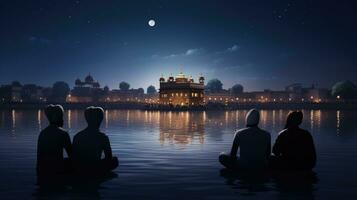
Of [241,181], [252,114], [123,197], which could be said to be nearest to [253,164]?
[241,181]

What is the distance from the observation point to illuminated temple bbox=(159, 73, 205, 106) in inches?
6427

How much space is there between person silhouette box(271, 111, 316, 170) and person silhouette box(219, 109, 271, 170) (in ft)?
1.09

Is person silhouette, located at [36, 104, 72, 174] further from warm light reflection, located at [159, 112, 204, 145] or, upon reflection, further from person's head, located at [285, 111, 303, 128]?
warm light reflection, located at [159, 112, 204, 145]

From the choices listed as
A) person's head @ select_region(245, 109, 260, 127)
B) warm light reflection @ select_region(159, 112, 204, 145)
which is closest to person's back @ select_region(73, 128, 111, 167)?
person's head @ select_region(245, 109, 260, 127)

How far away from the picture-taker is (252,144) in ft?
38.5

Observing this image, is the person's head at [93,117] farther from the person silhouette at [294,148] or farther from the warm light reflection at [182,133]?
the warm light reflection at [182,133]

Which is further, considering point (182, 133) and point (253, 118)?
point (182, 133)

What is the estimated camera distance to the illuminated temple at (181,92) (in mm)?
163250

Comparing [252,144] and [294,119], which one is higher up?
[294,119]

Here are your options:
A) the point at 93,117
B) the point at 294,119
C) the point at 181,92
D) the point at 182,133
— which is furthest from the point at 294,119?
the point at 181,92

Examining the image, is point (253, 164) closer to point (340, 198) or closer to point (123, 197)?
point (340, 198)

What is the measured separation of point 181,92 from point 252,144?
151794mm

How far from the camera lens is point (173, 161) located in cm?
1653

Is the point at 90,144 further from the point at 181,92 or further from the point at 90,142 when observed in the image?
the point at 181,92
